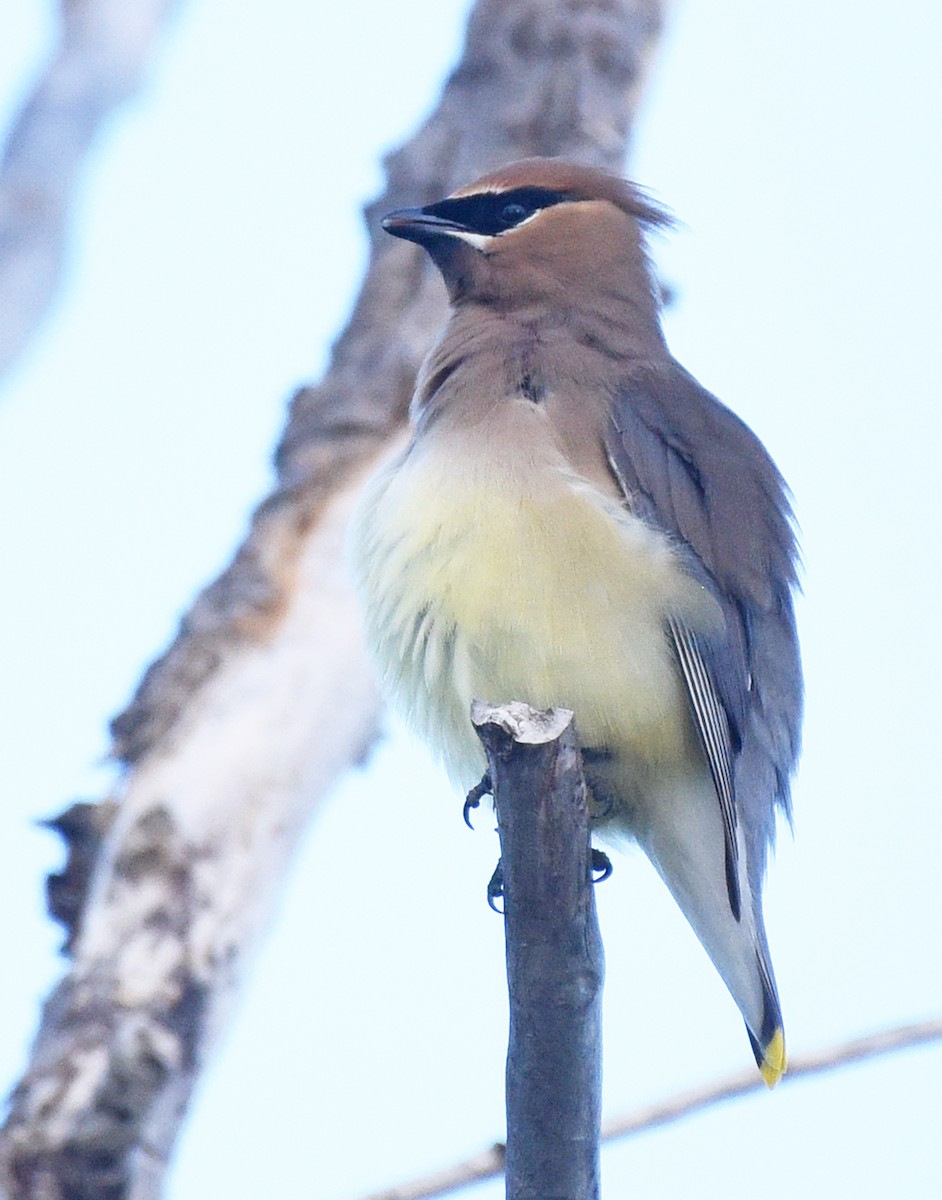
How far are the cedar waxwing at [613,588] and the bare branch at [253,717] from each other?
27.9 inches

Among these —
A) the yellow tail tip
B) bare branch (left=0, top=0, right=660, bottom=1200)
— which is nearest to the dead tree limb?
the yellow tail tip

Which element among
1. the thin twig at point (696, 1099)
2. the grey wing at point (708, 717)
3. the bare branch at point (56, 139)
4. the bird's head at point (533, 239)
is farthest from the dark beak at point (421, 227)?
the thin twig at point (696, 1099)

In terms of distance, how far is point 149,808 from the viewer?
5.30 meters

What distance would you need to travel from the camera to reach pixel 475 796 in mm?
4527

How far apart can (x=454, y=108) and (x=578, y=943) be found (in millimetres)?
4267

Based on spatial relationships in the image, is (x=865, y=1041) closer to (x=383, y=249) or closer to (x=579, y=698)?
(x=579, y=698)

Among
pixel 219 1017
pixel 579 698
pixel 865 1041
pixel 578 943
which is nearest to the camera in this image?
pixel 578 943

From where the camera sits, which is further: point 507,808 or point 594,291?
point 594,291

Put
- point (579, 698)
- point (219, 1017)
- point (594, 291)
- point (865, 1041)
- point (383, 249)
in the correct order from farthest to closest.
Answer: point (383, 249) < point (594, 291) < point (219, 1017) < point (579, 698) < point (865, 1041)

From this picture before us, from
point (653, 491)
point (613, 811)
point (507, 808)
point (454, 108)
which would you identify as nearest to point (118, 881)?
point (613, 811)

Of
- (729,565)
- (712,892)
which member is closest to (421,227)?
(729,565)

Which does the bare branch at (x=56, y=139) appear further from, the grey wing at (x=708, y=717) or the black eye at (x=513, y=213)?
the grey wing at (x=708, y=717)

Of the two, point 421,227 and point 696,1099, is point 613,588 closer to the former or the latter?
point 696,1099

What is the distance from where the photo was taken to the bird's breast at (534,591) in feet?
14.8
